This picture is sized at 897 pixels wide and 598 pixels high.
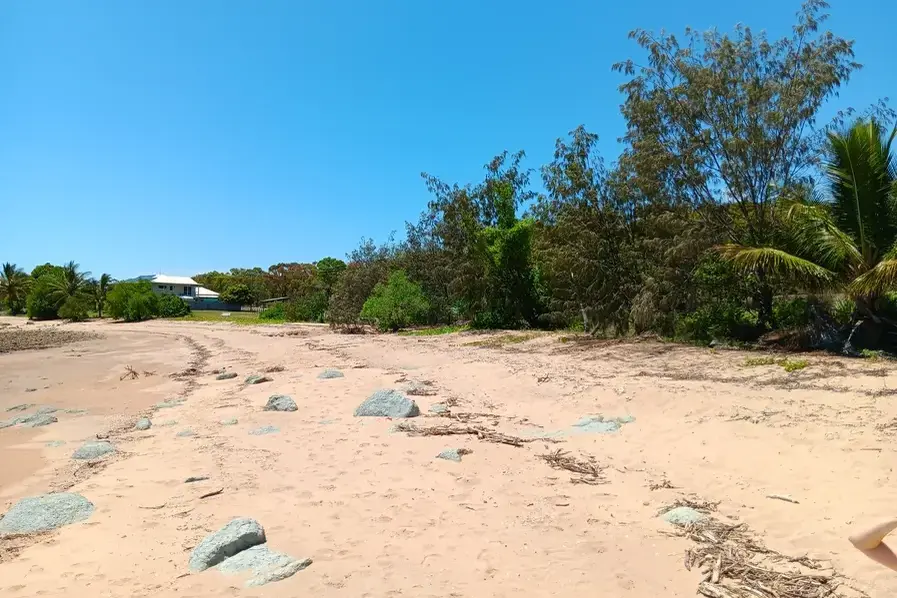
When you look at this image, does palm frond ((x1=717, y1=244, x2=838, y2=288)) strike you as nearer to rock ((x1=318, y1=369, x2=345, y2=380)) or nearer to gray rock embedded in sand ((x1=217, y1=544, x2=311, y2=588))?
rock ((x1=318, y1=369, x2=345, y2=380))

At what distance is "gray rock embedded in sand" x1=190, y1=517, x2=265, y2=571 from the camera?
4207 millimetres

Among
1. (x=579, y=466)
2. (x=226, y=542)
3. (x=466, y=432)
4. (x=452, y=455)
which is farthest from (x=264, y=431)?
(x=579, y=466)

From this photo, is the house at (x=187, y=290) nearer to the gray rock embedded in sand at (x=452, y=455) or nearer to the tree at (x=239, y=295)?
the tree at (x=239, y=295)

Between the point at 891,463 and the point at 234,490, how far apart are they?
6.41 m

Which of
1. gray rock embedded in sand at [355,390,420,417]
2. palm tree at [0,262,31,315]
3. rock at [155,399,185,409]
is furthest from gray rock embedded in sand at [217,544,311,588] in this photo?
palm tree at [0,262,31,315]

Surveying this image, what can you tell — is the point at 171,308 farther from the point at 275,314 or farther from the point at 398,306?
the point at 398,306

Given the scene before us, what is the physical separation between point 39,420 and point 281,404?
4.46 meters

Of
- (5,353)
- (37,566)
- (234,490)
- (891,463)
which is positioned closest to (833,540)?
(891,463)

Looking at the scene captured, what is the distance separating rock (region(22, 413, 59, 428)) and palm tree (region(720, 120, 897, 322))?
574 inches

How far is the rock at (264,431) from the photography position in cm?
831

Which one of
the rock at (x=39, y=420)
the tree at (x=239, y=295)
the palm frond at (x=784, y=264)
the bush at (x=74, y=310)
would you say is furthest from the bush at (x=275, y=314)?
the palm frond at (x=784, y=264)

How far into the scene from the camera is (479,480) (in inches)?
236

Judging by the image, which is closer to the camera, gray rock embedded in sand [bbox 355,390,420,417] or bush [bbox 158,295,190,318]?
gray rock embedded in sand [bbox 355,390,420,417]

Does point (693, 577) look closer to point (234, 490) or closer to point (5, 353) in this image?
point (234, 490)
